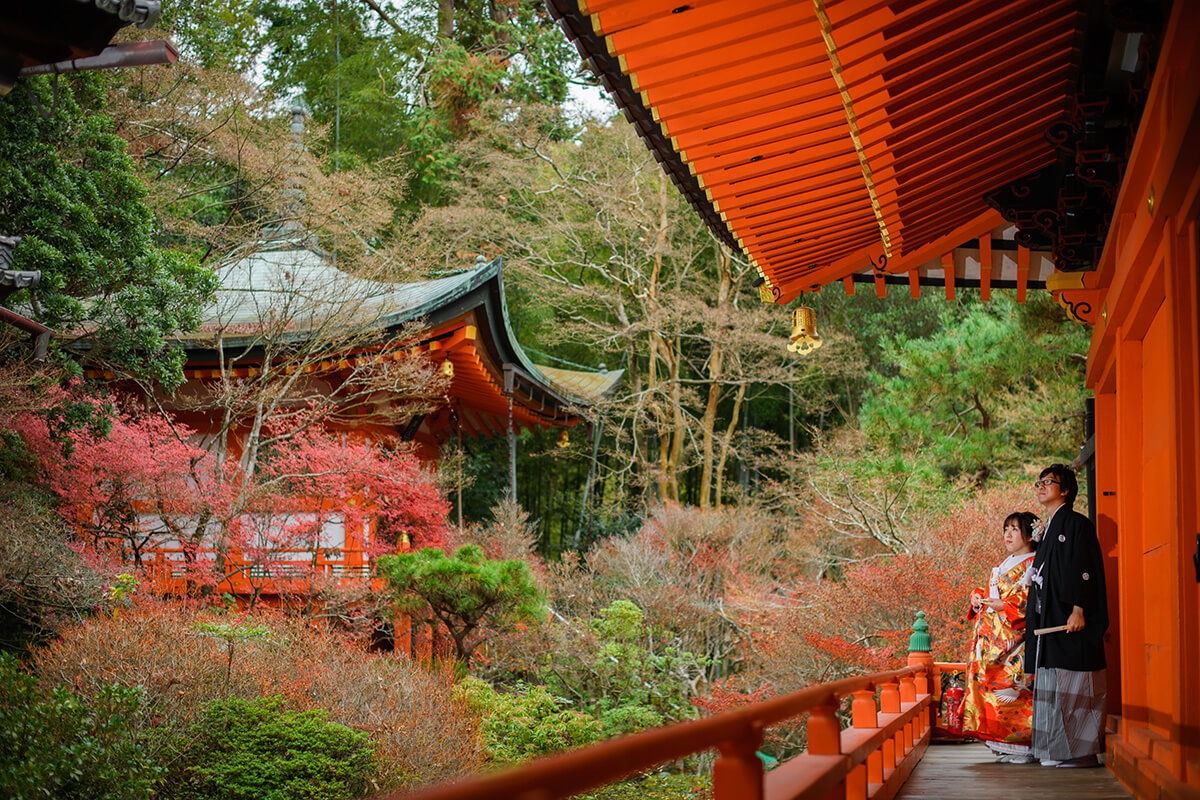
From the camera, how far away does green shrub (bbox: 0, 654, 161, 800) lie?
17.5 feet

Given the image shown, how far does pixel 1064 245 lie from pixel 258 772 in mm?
5592

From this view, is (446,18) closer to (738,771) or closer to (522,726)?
(522,726)

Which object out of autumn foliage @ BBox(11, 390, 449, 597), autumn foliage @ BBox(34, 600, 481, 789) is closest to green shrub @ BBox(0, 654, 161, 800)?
autumn foliage @ BBox(34, 600, 481, 789)

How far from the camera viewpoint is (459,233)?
1998 centimetres

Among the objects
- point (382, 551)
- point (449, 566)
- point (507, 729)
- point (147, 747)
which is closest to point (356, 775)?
point (147, 747)

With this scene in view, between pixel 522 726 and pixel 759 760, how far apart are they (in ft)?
23.6

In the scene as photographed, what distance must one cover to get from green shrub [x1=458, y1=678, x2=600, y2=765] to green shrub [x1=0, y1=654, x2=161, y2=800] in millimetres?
3248

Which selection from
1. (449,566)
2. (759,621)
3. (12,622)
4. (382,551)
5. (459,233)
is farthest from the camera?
(459,233)

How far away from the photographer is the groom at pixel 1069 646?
4.34 m

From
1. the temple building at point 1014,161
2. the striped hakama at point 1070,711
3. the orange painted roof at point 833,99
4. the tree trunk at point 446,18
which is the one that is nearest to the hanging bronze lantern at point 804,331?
the temple building at point 1014,161

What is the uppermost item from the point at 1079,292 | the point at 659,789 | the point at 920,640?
the point at 1079,292

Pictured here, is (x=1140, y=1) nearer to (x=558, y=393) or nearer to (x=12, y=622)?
(x=12, y=622)

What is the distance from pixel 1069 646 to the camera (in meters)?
4.37

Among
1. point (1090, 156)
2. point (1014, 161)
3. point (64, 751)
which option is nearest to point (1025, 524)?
point (1014, 161)
